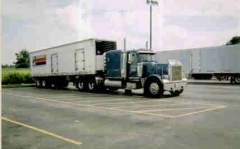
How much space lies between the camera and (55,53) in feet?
71.7

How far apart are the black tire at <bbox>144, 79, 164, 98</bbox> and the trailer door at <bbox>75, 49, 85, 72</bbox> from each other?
20.9 feet

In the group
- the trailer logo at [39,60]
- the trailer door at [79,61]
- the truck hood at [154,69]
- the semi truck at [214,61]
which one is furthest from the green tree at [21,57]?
the semi truck at [214,61]

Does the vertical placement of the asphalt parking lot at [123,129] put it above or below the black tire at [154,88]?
below

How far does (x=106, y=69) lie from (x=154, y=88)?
4684 mm

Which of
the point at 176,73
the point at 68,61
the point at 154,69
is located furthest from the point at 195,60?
the point at 68,61

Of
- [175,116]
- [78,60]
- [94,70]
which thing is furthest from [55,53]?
[175,116]

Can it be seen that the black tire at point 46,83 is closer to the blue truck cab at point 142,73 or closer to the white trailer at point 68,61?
the white trailer at point 68,61

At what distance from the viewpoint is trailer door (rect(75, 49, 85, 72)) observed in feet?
60.8

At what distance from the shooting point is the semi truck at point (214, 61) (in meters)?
23.5

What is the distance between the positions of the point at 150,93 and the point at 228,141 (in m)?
8.70

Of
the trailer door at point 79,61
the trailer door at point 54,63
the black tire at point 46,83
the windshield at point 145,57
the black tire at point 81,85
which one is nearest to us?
the windshield at point 145,57

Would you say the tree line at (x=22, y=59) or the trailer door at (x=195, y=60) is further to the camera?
the trailer door at (x=195, y=60)

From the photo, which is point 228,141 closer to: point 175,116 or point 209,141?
point 209,141

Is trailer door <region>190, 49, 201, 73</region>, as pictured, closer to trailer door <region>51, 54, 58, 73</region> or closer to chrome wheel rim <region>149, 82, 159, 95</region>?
chrome wheel rim <region>149, 82, 159, 95</region>
